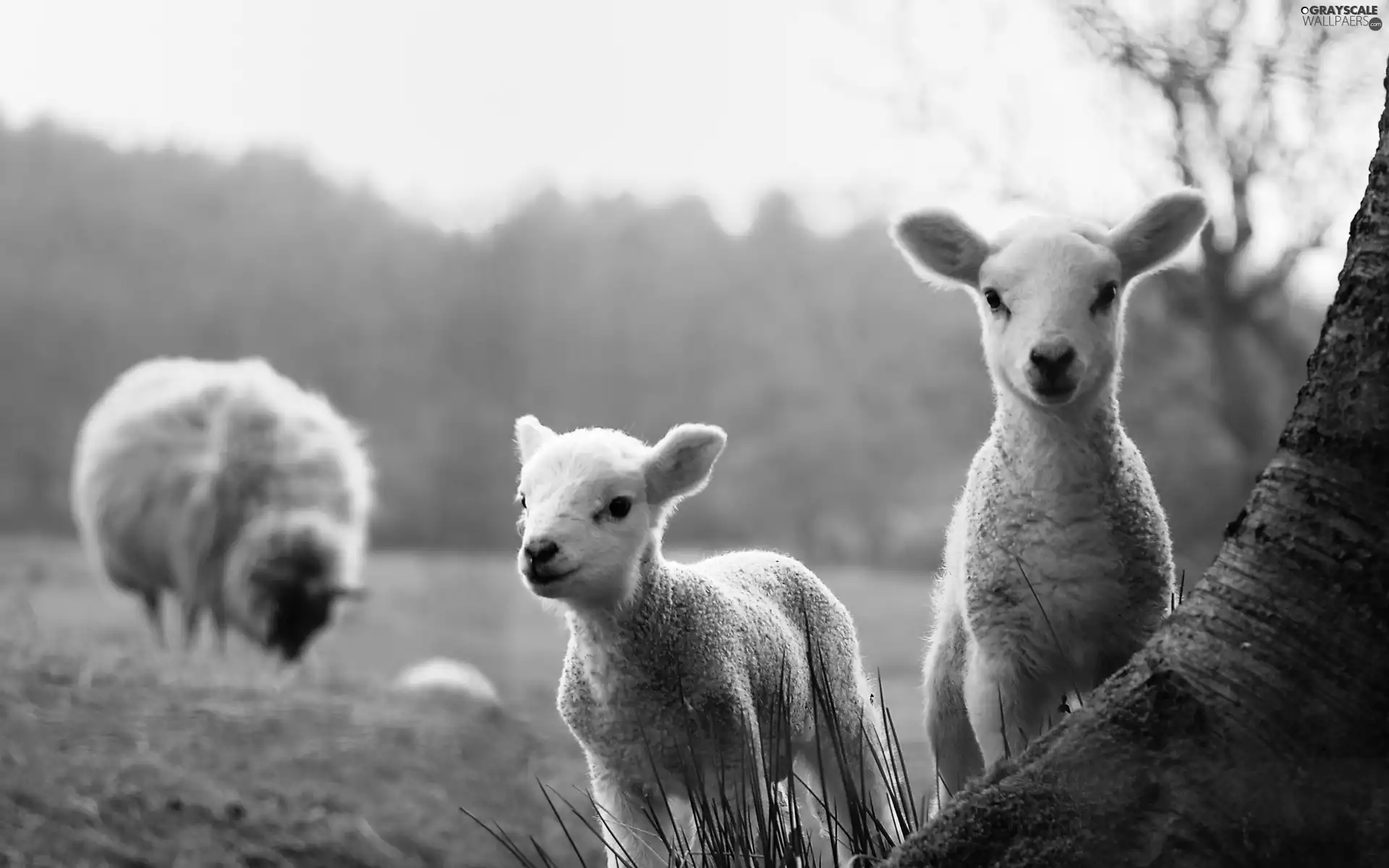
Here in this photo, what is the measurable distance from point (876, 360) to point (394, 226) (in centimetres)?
328

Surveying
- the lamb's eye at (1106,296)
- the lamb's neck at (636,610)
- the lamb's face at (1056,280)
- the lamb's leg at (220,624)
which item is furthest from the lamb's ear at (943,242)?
the lamb's leg at (220,624)

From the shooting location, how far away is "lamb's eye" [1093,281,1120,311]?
3.20 ft

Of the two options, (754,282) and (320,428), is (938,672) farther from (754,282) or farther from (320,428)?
(320,428)

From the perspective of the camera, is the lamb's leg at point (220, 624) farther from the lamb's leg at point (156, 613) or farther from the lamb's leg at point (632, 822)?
the lamb's leg at point (632, 822)

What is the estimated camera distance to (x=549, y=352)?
509 centimetres

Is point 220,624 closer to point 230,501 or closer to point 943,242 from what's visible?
point 230,501

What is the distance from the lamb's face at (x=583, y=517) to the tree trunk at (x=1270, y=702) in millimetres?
340

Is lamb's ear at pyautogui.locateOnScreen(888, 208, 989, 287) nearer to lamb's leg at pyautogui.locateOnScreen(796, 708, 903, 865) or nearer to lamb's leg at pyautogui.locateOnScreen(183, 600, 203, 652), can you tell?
lamb's leg at pyautogui.locateOnScreen(796, 708, 903, 865)

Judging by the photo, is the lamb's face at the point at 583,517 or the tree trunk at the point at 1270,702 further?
the lamb's face at the point at 583,517

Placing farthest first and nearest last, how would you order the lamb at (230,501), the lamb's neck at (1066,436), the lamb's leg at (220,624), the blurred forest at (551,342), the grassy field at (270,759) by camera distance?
the lamb's leg at (220,624)
the lamb at (230,501)
the blurred forest at (551,342)
the grassy field at (270,759)
the lamb's neck at (1066,436)

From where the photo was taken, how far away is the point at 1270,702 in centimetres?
81

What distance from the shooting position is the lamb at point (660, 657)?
1.05m

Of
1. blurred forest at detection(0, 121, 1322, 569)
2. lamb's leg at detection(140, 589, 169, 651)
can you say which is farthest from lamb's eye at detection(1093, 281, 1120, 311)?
lamb's leg at detection(140, 589, 169, 651)

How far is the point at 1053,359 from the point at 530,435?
50 cm
